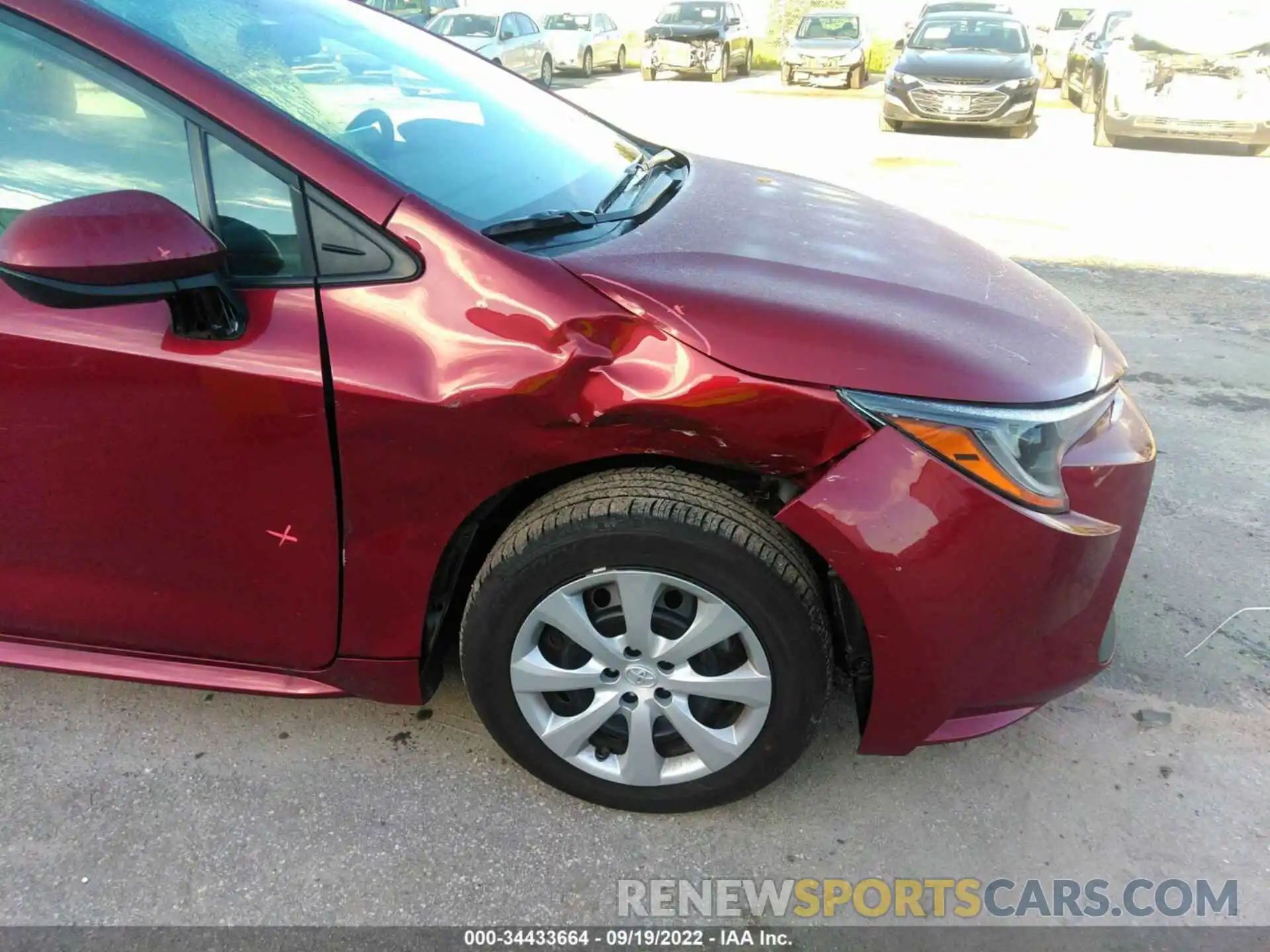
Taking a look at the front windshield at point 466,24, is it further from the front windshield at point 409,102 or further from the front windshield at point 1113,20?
the front windshield at point 409,102

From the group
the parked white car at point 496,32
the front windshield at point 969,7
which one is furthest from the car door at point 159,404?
the parked white car at point 496,32

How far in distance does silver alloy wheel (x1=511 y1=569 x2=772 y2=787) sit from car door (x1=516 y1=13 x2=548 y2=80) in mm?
16603

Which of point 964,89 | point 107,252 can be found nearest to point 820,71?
point 964,89

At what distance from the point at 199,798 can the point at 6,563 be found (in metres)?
0.64

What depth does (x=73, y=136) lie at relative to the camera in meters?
1.79

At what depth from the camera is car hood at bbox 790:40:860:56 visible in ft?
55.3

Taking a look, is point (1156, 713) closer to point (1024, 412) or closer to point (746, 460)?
point (1024, 412)

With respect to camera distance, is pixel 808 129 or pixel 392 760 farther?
pixel 808 129

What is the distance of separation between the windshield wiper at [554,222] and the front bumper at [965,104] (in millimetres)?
10295

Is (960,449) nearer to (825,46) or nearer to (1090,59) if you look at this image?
(1090,59)

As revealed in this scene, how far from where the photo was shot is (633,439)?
174 centimetres

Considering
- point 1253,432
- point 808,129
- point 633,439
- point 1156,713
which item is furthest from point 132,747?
point 808,129

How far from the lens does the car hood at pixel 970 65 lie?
440 inches

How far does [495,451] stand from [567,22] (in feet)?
71.6
